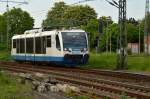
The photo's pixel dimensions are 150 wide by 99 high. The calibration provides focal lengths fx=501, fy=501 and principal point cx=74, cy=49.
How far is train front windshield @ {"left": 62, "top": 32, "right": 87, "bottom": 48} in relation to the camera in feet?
116

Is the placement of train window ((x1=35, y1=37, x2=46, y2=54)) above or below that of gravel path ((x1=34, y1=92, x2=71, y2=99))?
above

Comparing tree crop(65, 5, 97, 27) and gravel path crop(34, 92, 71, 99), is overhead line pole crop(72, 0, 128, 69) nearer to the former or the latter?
gravel path crop(34, 92, 71, 99)

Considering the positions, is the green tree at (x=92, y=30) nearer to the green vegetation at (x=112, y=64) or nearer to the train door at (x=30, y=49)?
the train door at (x=30, y=49)

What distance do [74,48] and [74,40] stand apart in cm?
67

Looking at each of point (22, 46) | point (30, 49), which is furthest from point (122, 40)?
point (22, 46)

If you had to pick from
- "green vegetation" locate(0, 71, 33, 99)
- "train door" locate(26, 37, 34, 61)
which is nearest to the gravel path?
"green vegetation" locate(0, 71, 33, 99)

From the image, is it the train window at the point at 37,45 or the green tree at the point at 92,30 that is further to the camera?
the green tree at the point at 92,30

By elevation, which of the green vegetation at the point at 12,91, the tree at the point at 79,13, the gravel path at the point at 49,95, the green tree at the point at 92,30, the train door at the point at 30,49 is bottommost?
the gravel path at the point at 49,95

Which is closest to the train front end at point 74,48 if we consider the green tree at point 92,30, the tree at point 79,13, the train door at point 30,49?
the train door at point 30,49

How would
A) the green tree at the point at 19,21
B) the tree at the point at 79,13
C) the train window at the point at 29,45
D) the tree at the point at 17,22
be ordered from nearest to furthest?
the train window at the point at 29,45 → the green tree at the point at 19,21 → the tree at the point at 17,22 → the tree at the point at 79,13

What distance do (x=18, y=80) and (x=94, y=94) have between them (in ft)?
17.3

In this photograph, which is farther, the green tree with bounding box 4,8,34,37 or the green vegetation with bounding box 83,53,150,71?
the green tree with bounding box 4,8,34,37

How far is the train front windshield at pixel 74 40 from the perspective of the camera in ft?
116

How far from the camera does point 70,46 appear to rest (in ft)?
116
